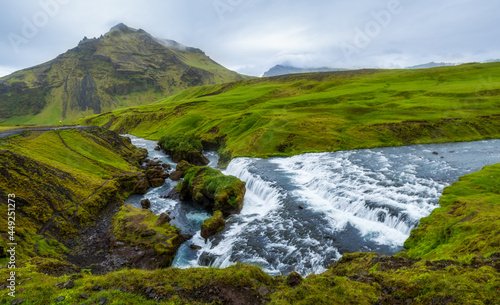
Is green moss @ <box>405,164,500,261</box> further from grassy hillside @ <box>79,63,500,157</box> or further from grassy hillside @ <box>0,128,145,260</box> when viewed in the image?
grassy hillside @ <box>79,63,500,157</box>

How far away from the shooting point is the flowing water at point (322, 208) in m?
23.7

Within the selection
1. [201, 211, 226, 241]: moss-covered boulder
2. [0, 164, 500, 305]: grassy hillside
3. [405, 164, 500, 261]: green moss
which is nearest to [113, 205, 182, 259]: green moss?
[201, 211, 226, 241]: moss-covered boulder

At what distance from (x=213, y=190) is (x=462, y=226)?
1138 inches

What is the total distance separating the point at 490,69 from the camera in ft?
443


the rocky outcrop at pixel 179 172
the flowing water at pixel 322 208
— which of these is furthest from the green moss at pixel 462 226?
the rocky outcrop at pixel 179 172

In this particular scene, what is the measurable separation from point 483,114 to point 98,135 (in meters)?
117

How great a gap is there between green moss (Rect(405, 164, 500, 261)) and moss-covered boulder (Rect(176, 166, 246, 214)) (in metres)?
21.7

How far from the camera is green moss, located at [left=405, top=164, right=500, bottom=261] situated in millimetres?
15570

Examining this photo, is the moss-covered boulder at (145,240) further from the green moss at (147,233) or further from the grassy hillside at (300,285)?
the grassy hillside at (300,285)

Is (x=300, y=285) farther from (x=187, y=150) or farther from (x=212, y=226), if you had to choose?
(x=187, y=150)

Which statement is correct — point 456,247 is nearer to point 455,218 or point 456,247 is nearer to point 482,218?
point 482,218

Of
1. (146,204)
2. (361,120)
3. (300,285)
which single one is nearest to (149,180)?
(146,204)

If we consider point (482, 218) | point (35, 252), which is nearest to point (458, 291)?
point (482, 218)

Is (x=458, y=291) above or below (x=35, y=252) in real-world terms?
above
